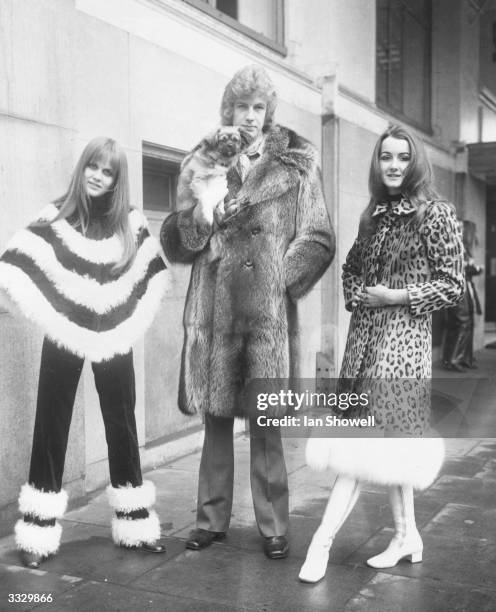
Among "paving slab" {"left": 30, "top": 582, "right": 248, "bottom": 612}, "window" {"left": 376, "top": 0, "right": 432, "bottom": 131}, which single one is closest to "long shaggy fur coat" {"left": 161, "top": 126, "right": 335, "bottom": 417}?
"paving slab" {"left": 30, "top": 582, "right": 248, "bottom": 612}

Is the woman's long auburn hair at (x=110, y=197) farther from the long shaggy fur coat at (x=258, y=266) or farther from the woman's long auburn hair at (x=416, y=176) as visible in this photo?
the woman's long auburn hair at (x=416, y=176)

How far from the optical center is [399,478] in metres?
3.42

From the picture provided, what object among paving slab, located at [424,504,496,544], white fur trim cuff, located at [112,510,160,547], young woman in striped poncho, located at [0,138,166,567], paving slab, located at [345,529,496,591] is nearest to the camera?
paving slab, located at [345,529,496,591]

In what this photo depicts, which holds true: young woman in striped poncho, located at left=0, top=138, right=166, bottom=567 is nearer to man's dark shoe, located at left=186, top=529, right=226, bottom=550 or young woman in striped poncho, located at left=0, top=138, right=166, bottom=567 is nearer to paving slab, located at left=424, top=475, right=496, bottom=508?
man's dark shoe, located at left=186, top=529, right=226, bottom=550

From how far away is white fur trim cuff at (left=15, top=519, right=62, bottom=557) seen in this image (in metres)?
3.62

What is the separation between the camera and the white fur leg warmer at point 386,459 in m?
3.38

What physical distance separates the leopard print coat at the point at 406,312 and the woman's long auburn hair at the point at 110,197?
1.17m

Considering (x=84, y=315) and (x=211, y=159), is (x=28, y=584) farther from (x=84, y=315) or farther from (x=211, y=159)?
(x=211, y=159)

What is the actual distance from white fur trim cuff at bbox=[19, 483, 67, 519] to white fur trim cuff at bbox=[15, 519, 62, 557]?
59 mm

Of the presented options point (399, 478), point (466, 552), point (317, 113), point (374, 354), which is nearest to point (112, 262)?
point (374, 354)

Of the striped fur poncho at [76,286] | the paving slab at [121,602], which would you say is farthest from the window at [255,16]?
the paving slab at [121,602]

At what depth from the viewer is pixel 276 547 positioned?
145 inches

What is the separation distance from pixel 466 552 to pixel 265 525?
981mm

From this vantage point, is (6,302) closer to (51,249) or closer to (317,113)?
(51,249)
